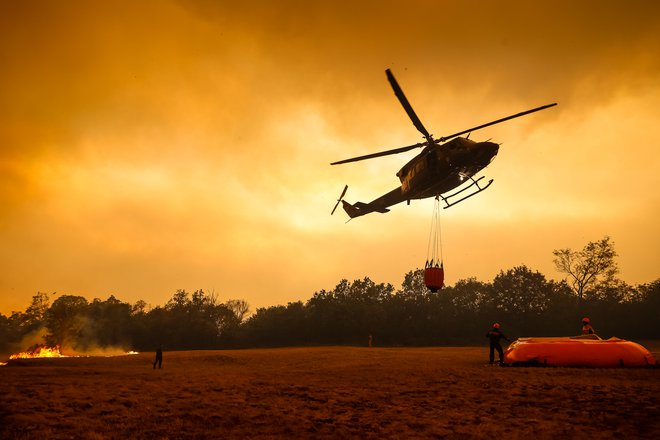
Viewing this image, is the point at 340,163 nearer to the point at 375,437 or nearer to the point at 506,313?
the point at 375,437

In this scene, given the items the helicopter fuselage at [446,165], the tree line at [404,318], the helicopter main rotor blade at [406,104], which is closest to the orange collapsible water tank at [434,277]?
the helicopter fuselage at [446,165]

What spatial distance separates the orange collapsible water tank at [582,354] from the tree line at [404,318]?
150 ft

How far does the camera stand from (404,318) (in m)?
64.7

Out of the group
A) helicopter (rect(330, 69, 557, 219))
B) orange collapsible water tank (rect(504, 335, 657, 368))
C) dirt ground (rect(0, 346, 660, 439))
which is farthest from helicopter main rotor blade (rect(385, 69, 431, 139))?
dirt ground (rect(0, 346, 660, 439))

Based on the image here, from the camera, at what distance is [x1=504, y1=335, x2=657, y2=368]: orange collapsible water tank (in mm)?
12695

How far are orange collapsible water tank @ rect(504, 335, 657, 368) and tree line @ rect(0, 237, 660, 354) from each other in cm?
4572

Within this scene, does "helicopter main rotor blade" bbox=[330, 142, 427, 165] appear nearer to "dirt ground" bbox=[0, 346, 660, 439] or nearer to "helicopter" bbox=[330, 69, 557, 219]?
"helicopter" bbox=[330, 69, 557, 219]

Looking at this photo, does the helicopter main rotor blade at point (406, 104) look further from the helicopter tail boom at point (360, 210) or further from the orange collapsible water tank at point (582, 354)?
the orange collapsible water tank at point (582, 354)

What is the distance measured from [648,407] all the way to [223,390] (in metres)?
9.92

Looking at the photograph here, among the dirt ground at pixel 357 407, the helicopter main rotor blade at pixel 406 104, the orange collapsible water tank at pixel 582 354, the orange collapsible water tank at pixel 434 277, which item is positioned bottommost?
the dirt ground at pixel 357 407

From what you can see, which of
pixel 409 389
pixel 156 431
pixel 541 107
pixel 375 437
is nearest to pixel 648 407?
pixel 409 389

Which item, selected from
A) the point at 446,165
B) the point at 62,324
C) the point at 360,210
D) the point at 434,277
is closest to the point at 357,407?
the point at 434,277

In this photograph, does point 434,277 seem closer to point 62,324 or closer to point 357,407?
point 357,407

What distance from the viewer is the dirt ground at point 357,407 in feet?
20.9
